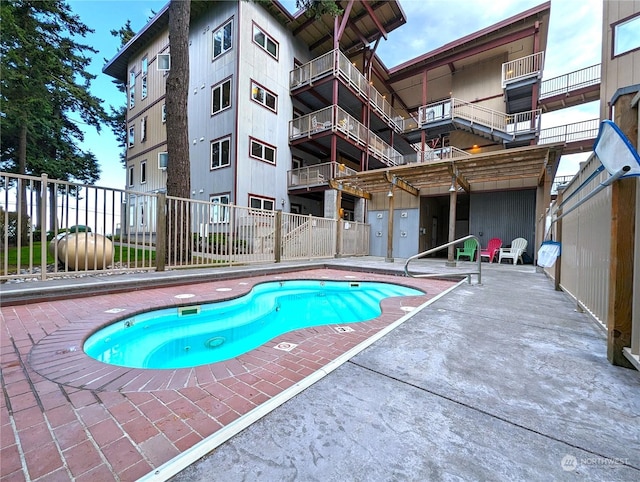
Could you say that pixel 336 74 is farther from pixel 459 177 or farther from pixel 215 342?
pixel 215 342

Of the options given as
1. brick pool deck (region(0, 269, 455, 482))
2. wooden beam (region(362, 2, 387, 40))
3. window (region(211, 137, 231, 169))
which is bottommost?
brick pool deck (region(0, 269, 455, 482))

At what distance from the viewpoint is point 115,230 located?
496 cm

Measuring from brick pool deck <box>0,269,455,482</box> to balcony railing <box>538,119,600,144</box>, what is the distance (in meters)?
15.8

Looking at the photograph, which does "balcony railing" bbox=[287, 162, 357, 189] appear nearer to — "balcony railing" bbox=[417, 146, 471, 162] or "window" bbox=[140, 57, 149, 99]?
"balcony railing" bbox=[417, 146, 471, 162]

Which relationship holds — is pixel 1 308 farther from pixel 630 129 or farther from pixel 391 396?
pixel 630 129

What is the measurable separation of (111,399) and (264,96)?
44.1 ft

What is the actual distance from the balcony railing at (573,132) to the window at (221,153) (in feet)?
47.8

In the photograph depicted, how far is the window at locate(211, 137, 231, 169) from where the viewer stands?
11.8 m

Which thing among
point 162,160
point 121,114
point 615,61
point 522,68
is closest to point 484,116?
point 522,68

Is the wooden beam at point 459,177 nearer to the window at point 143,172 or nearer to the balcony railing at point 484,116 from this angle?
the balcony railing at point 484,116

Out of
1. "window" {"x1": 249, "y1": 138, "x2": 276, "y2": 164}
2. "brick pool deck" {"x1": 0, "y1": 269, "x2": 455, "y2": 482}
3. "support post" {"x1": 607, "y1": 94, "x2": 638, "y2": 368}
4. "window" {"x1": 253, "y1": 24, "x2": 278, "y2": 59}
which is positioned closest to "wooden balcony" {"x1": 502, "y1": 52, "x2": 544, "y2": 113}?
"window" {"x1": 253, "y1": 24, "x2": 278, "y2": 59}

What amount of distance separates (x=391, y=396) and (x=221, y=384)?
101cm

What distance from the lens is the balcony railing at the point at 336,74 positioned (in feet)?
40.3

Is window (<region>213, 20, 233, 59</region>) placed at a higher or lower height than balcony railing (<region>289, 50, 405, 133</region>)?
higher
